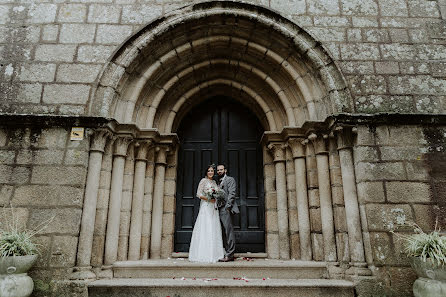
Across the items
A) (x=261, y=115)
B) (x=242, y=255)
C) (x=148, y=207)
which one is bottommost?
(x=242, y=255)

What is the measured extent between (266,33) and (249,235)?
10.8ft

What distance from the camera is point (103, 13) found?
459 centimetres

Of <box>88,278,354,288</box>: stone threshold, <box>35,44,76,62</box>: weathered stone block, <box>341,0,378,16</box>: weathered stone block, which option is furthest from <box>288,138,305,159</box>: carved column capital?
<box>35,44,76,62</box>: weathered stone block

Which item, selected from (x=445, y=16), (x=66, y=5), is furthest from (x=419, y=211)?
(x=66, y=5)

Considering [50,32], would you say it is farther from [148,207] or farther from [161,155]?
[148,207]

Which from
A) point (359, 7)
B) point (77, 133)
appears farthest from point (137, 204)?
point (359, 7)

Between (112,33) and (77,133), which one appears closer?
(77,133)

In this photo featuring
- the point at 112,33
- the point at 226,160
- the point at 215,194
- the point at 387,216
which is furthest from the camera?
the point at 226,160

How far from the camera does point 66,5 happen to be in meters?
4.62

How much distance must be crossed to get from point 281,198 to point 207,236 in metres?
1.30

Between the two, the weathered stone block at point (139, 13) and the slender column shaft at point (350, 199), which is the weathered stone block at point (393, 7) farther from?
the weathered stone block at point (139, 13)

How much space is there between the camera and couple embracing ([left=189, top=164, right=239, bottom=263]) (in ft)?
13.8

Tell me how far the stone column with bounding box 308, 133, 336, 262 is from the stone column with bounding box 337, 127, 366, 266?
234 mm

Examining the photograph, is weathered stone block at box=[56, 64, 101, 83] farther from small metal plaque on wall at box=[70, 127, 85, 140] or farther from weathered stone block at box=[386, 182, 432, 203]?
weathered stone block at box=[386, 182, 432, 203]
